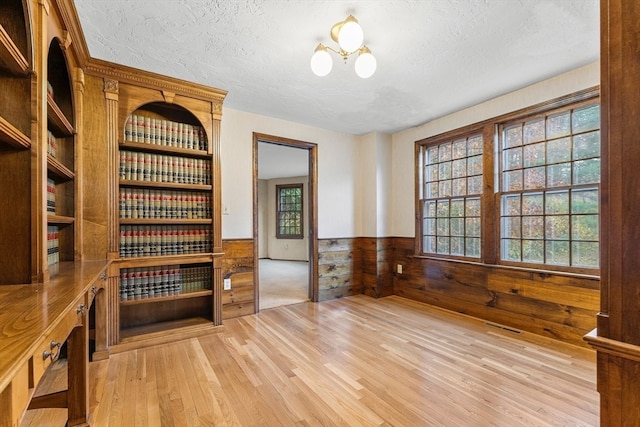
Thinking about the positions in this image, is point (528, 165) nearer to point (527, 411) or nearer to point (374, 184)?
point (374, 184)

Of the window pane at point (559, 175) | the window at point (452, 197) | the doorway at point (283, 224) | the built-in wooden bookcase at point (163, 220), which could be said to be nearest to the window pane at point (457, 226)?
the window at point (452, 197)

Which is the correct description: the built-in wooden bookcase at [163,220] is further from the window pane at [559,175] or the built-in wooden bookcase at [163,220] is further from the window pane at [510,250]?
the window pane at [559,175]

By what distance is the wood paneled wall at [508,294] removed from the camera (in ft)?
8.30

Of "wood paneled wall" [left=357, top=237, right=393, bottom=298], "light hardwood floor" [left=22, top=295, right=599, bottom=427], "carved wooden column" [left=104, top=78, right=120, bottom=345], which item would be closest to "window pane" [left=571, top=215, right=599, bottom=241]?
"light hardwood floor" [left=22, top=295, right=599, bottom=427]

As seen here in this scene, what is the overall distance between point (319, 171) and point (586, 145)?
2785mm

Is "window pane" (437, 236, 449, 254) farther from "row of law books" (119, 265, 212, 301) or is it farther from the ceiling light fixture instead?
"row of law books" (119, 265, 212, 301)

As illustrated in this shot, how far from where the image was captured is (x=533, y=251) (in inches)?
114

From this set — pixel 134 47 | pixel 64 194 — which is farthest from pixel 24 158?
pixel 134 47

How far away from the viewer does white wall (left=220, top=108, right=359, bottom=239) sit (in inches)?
132

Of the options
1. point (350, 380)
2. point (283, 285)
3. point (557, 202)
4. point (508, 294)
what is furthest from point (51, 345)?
point (283, 285)

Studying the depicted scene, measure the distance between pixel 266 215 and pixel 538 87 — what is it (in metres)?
6.99

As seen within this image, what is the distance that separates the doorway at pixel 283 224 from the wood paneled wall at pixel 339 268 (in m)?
0.11

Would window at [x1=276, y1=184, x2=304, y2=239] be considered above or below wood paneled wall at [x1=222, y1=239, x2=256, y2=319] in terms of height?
above

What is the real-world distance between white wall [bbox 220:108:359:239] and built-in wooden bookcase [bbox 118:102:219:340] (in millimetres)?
389
